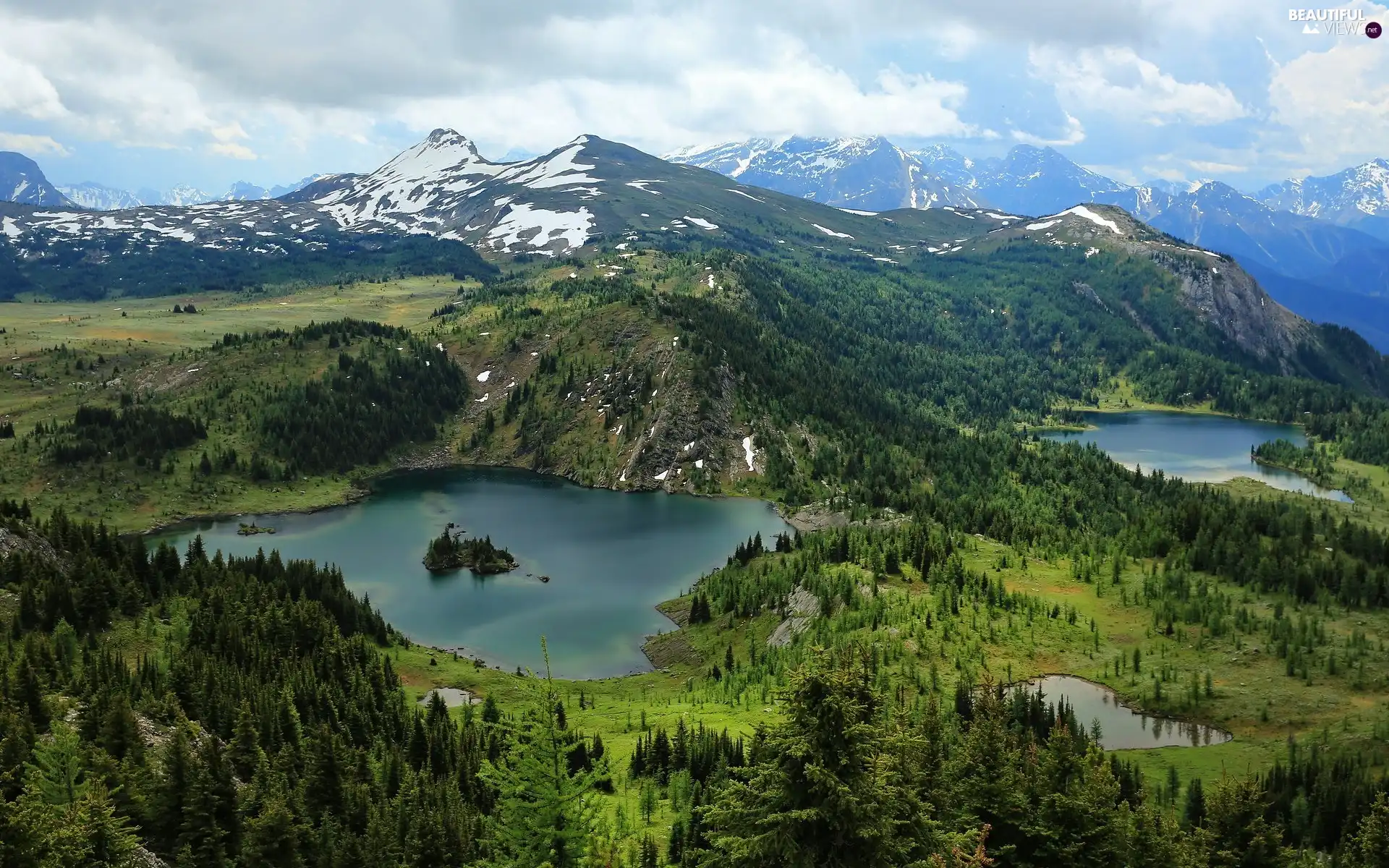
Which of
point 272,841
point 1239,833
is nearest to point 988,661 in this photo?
point 1239,833

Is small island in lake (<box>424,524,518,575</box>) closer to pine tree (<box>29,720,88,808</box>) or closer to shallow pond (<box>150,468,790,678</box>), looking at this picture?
shallow pond (<box>150,468,790,678</box>)

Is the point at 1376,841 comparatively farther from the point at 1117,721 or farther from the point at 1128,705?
the point at 1128,705

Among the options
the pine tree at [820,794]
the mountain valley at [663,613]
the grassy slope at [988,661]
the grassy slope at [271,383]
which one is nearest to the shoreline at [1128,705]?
the grassy slope at [988,661]

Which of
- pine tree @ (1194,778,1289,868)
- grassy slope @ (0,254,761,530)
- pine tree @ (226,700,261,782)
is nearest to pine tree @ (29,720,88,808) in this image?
pine tree @ (226,700,261,782)

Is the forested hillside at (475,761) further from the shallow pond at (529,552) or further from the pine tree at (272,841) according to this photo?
the shallow pond at (529,552)

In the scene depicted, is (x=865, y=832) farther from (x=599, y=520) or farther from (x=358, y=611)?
(x=599, y=520)

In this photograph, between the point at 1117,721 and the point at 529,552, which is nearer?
the point at 1117,721
